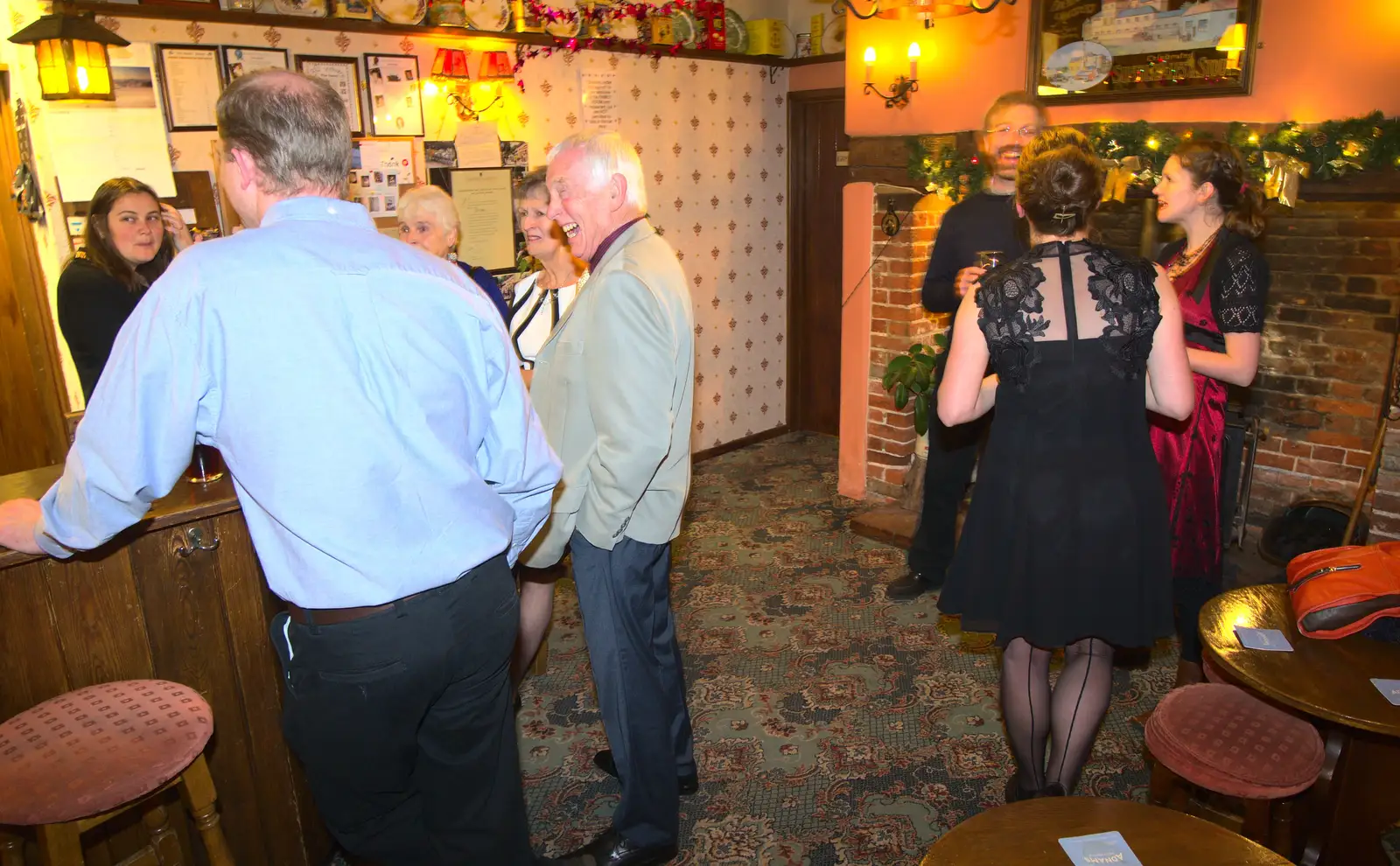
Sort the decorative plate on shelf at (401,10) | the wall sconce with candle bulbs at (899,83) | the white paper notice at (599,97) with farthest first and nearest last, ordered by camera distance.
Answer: the white paper notice at (599,97)
the wall sconce with candle bulbs at (899,83)
the decorative plate on shelf at (401,10)

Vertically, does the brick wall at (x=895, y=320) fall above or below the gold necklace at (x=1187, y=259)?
below

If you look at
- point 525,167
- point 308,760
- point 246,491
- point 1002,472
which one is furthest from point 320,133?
point 525,167

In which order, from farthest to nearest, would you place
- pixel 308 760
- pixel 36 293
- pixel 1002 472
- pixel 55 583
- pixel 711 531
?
1. pixel 711 531
2. pixel 36 293
3. pixel 1002 472
4. pixel 55 583
5. pixel 308 760

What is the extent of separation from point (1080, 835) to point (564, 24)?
4031 mm

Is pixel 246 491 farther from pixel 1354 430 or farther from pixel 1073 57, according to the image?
pixel 1354 430

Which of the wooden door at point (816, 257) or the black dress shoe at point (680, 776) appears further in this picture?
the wooden door at point (816, 257)

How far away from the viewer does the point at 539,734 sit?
9.40 ft

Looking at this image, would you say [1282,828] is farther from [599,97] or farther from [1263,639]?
[599,97]

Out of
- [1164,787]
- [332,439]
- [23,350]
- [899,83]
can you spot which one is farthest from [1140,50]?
[23,350]

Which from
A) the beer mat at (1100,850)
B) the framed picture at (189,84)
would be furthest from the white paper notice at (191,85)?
the beer mat at (1100,850)

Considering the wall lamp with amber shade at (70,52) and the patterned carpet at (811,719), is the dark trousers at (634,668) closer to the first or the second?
the patterned carpet at (811,719)

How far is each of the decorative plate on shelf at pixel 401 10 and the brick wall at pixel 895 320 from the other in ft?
7.13

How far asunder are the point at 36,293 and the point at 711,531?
9.43ft

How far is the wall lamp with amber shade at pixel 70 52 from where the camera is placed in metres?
2.97
